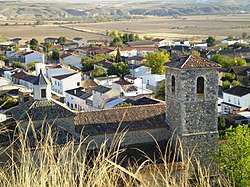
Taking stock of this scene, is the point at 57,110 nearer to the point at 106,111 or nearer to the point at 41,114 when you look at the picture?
the point at 41,114

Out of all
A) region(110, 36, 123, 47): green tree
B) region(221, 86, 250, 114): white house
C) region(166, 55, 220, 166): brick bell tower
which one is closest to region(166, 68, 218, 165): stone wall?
region(166, 55, 220, 166): brick bell tower

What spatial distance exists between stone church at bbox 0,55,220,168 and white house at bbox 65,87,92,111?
457 inches

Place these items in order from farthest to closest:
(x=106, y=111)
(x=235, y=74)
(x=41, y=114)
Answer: (x=235, y=74), (x=106, y=111), (x=41, y=114)

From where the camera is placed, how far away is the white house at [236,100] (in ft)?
82.2

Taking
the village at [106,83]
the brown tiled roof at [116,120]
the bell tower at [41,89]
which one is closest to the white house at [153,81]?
the village at [106,83]

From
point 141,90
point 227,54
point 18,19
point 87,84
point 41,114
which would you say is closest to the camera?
point 41,114

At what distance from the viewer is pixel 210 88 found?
1377cm

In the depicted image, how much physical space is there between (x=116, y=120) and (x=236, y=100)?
42.9ft

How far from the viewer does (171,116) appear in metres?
14.2

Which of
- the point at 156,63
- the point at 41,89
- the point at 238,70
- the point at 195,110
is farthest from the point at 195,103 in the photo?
the point at 156,63

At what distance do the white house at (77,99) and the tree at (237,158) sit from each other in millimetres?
14486

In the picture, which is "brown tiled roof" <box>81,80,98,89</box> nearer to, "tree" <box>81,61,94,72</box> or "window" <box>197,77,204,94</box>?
"tree" <box>81,61,94,72</box>

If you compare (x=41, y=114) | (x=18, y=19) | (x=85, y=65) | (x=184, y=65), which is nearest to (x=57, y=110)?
(x=41, y=114)

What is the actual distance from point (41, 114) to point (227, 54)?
126 feet
